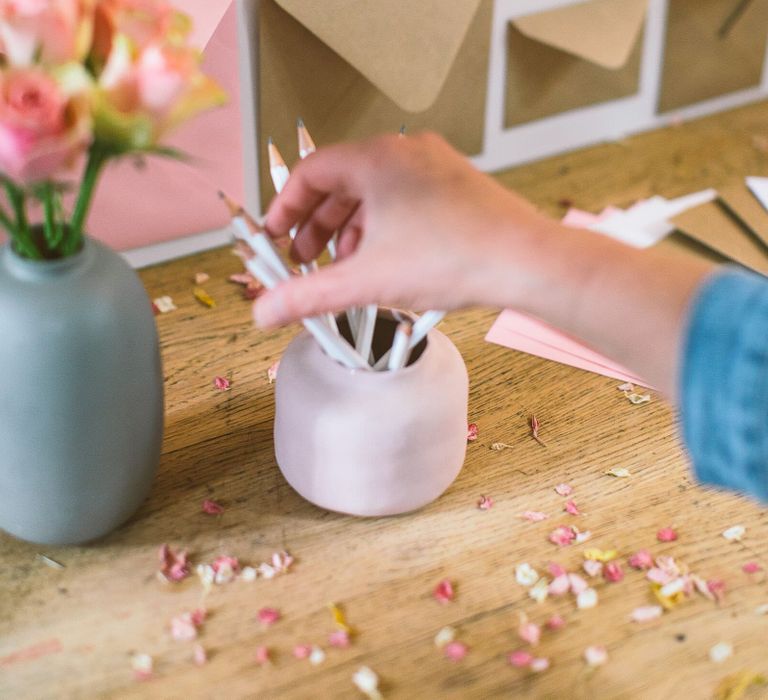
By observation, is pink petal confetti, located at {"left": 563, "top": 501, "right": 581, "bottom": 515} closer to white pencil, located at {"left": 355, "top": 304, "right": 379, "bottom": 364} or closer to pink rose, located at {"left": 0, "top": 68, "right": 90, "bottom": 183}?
white pencil, located at {"left": 355, "top": 304, "right": 379, "bottom": 364}

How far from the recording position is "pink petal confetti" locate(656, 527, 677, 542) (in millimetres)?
573

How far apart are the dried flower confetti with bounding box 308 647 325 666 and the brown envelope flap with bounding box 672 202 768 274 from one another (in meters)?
0.48

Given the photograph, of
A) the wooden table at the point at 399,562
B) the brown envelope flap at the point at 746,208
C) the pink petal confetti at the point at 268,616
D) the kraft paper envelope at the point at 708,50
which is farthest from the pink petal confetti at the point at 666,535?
the kraft paper envelope at the point at 708,50

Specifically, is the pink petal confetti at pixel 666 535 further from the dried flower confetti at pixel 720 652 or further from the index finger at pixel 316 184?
the index finger at pixel 316 184

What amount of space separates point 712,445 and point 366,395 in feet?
0.60

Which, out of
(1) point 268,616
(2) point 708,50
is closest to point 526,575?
(1) point 268,616

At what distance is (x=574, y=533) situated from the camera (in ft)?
1.88

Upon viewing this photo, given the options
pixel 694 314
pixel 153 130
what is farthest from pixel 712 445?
pixel 153 130

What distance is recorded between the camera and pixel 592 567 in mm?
553

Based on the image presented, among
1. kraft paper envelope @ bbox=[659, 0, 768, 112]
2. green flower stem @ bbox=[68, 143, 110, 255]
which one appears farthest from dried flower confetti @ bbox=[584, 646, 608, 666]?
kraft paper envelope @ bbox=[659, 0, 768, 112]

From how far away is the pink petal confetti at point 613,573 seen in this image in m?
0.55

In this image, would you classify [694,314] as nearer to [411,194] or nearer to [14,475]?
[411,194]

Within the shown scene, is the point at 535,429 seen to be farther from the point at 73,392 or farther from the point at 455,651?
the point at 73,392

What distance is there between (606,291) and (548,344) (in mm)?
275
